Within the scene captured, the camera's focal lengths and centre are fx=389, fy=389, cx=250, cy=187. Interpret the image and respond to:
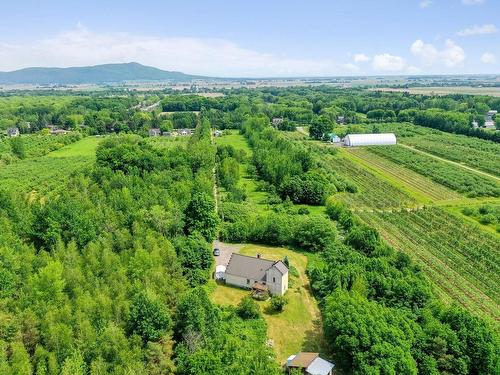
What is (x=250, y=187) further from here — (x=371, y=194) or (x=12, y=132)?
(x=12, y=132)

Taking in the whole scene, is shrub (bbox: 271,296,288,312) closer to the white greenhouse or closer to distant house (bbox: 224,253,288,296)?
distant house (bbox: 224,253,288,296)

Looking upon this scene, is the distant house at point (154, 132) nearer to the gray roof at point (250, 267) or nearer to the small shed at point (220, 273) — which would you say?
the small shed at point (220, 273)

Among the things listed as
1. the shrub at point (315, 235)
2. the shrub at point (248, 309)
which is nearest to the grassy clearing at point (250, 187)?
the shrub at point (315, 235)

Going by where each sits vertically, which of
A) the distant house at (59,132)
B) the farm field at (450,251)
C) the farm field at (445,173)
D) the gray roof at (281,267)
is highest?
the gray roof at (281,267)

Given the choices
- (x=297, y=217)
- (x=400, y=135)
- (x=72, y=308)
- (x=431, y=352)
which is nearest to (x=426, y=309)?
(x=431, y=352)

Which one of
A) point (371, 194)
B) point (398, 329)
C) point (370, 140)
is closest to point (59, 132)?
point (370, 140)
